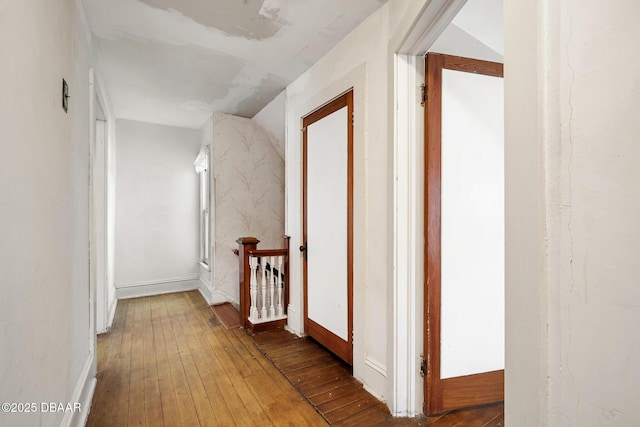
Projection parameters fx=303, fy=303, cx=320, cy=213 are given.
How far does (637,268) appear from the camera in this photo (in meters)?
0.63

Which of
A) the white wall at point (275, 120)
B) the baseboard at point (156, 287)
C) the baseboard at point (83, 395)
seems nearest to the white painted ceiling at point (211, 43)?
the white wall at point (275, 120)

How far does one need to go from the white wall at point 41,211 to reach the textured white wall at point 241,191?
2290mm

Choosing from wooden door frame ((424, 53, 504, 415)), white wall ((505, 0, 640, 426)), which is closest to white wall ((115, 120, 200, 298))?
wooden door frame ((424, 53, 504, 415))

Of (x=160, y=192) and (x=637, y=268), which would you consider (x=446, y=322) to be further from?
(x=160, y=192)

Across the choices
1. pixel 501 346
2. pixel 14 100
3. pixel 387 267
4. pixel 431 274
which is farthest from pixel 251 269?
pixel 14 100

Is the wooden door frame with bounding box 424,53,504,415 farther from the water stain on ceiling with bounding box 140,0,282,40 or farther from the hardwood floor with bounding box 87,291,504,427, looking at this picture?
the water stain on ceiling with bounding box 140,0,282,40

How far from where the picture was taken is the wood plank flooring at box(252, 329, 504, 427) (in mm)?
1762

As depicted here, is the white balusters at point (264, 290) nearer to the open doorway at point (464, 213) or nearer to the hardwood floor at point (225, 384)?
the hardwood floor at point (225, 384)

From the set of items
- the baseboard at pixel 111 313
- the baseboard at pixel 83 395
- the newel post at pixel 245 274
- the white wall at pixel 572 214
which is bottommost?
the baseboard at pixel 111 313

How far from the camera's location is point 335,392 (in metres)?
2.06

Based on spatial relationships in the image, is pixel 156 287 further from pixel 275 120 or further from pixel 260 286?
pixel 275 120

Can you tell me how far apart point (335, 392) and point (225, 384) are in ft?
2.57

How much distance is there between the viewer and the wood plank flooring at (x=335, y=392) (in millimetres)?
1762

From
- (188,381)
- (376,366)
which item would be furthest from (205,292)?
(376,366)
